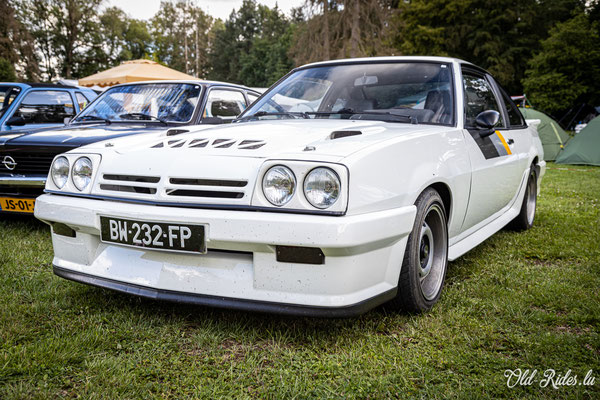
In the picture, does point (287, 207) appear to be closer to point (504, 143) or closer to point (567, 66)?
point (504, 143)

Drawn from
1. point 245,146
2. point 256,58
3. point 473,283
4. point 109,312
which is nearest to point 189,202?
point 245,146

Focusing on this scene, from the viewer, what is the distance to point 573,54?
2558 cm

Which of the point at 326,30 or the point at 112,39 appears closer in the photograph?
the point at 326,30

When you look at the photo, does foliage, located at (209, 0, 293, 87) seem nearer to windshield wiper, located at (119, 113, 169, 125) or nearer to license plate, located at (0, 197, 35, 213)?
windshield wiper, located at (119, 113, 169, 125)

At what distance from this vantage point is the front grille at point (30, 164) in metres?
4.19

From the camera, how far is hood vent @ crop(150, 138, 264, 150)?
7.50 feet

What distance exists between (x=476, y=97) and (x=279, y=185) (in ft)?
7.31

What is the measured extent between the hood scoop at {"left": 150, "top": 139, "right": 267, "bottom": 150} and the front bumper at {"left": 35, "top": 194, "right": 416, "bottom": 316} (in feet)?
1.28

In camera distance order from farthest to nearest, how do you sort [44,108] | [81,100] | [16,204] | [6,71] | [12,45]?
[12,45]
[6,71]
[81,100]
[44,108]
[16,204]

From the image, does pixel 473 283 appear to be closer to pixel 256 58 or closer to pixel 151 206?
pixel 151 206

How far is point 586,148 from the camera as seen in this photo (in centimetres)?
1229

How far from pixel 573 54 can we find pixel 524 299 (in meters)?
27.7


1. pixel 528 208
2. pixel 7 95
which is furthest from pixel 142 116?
pixel 528 208

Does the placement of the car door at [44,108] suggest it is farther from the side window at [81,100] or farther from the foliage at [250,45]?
the foliage at [250,45]
